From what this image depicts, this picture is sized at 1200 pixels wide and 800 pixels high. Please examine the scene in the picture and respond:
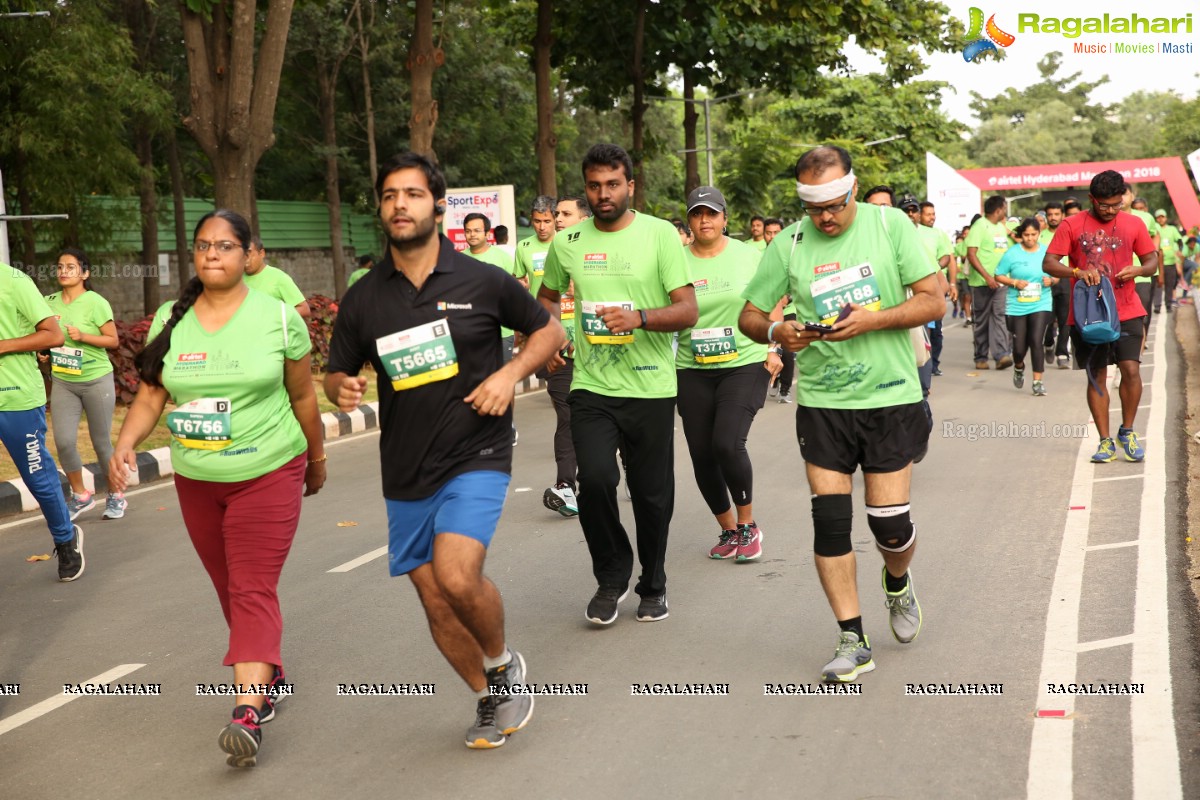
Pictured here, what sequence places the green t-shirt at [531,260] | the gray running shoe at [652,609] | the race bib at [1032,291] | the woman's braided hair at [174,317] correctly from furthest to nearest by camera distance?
the race bib at [1032,291], the green t-shirt at [531,260], the gray running shoe at [652,609], the woman's braided hair at [174,317]

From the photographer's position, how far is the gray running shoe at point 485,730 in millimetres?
4629

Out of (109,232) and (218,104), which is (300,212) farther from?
(218,104)

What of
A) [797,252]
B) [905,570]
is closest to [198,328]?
[797,252]

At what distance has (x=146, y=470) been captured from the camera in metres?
11.7

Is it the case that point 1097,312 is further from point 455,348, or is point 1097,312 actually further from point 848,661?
point 455,348

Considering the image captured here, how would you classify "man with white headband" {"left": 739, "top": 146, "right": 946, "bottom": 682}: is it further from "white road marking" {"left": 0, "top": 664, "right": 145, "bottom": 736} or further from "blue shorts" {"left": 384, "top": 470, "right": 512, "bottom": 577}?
"white road marking" {"left": 0, "top": 664, "right": 145, "bottom": 736}

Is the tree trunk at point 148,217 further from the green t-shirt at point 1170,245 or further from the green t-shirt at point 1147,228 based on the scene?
the green t-shirt at point 1170,245

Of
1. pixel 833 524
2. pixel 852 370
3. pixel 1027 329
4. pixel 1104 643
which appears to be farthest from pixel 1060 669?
pixel 1027 329

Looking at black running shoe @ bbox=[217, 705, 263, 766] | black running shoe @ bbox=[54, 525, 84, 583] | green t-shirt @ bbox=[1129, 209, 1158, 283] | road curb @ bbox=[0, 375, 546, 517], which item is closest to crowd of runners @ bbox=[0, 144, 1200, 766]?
black running shoe @ bbox=[217, 705, 263, 766]

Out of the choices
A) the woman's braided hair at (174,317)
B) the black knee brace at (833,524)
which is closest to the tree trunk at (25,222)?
the woman's braided hair at (174,317)

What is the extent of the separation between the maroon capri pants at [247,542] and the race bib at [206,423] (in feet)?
0.51

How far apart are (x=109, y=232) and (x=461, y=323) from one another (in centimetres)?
2043

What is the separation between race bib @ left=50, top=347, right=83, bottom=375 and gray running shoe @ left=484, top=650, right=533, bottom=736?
5.43 meters

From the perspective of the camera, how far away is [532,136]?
38.3 meters
